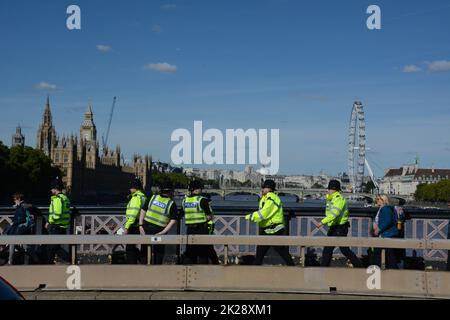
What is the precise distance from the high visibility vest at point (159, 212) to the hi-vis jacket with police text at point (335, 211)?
261cm

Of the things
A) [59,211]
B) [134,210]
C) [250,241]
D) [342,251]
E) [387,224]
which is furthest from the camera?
[59,211]

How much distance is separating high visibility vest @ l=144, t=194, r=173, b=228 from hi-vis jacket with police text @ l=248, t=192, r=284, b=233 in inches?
55.1

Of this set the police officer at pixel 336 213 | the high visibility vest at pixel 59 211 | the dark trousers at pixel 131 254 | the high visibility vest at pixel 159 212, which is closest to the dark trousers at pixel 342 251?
A: the police officer at pixel 336 213

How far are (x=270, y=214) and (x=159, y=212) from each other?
184cm

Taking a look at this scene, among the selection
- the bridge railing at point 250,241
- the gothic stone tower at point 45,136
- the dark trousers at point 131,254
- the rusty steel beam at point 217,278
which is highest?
the gothic stone tower at point 45,136

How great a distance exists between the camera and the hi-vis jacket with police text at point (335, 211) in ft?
39.8

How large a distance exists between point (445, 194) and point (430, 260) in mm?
168952

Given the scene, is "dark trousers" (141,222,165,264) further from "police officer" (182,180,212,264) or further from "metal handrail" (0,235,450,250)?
"metal handrail" (0,235,450,250)

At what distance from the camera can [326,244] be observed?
10.3 meters

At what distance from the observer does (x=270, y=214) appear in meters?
11.9

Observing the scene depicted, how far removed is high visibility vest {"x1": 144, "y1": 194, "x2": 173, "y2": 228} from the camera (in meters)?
12.0

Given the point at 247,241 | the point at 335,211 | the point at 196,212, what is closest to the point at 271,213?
the point at 335,211

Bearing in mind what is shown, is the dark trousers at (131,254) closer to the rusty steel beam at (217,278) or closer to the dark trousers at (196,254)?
the dark trousers at (196,254)

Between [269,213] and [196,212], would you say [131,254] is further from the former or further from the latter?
[269,213]
